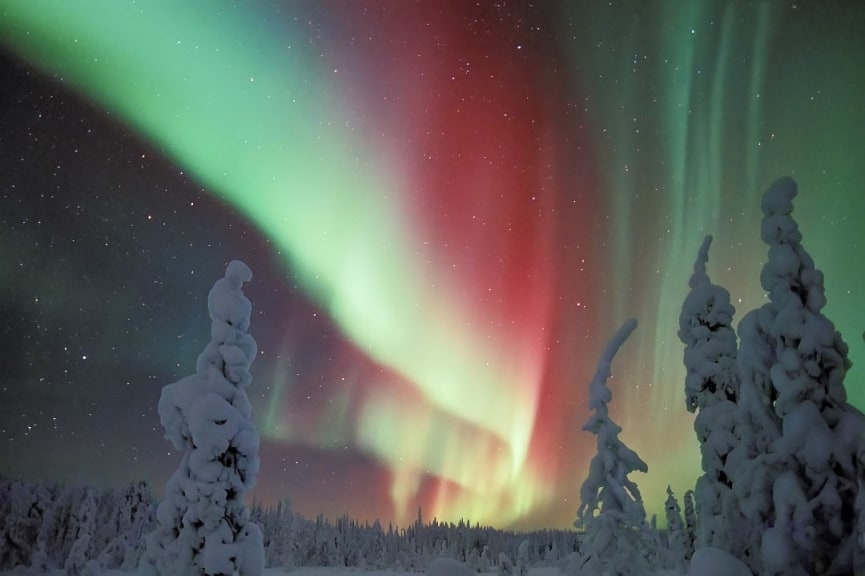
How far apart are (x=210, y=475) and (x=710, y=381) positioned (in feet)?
52.4

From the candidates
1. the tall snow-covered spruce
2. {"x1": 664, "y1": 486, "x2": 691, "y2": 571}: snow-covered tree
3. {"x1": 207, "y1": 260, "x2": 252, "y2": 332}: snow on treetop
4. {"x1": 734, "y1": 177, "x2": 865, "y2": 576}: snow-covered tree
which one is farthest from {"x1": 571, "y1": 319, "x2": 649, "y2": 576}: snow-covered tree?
{"x1": 664, "y1": 486, "x2": 691, "y2": 571}: snow-covered tree

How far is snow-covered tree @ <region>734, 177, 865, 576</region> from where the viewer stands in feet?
39.8

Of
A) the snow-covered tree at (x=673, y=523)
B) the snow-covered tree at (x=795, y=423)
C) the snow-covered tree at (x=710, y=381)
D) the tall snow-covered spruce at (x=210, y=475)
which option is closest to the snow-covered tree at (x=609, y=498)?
the snow-covered tree at (x=710, y=381)

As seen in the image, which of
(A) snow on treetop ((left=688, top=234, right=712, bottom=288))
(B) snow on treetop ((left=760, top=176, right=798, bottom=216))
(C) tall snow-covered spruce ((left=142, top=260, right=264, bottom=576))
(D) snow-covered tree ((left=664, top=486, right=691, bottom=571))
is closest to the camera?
(B) snow on treetop ((left=760, top=176, right=798, bottom=216))

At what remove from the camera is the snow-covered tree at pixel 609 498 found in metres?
18.6

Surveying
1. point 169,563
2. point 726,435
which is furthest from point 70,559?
point 726,435

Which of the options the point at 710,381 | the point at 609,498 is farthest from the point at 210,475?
the point at 710,381

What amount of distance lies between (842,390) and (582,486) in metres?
8.69

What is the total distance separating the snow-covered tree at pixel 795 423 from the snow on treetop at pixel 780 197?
0.07 feet

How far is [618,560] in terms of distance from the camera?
18516 mm

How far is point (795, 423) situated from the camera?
42.1 feet

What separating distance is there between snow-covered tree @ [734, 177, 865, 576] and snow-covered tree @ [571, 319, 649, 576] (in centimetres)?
425

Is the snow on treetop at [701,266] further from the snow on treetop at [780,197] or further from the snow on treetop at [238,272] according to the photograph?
the snow on treetop at [238,272]

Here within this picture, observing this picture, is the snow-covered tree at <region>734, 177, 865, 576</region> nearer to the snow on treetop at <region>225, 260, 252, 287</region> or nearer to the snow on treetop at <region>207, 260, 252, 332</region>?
the snow on treetop at <region>207, 260, 252, 332</region>
